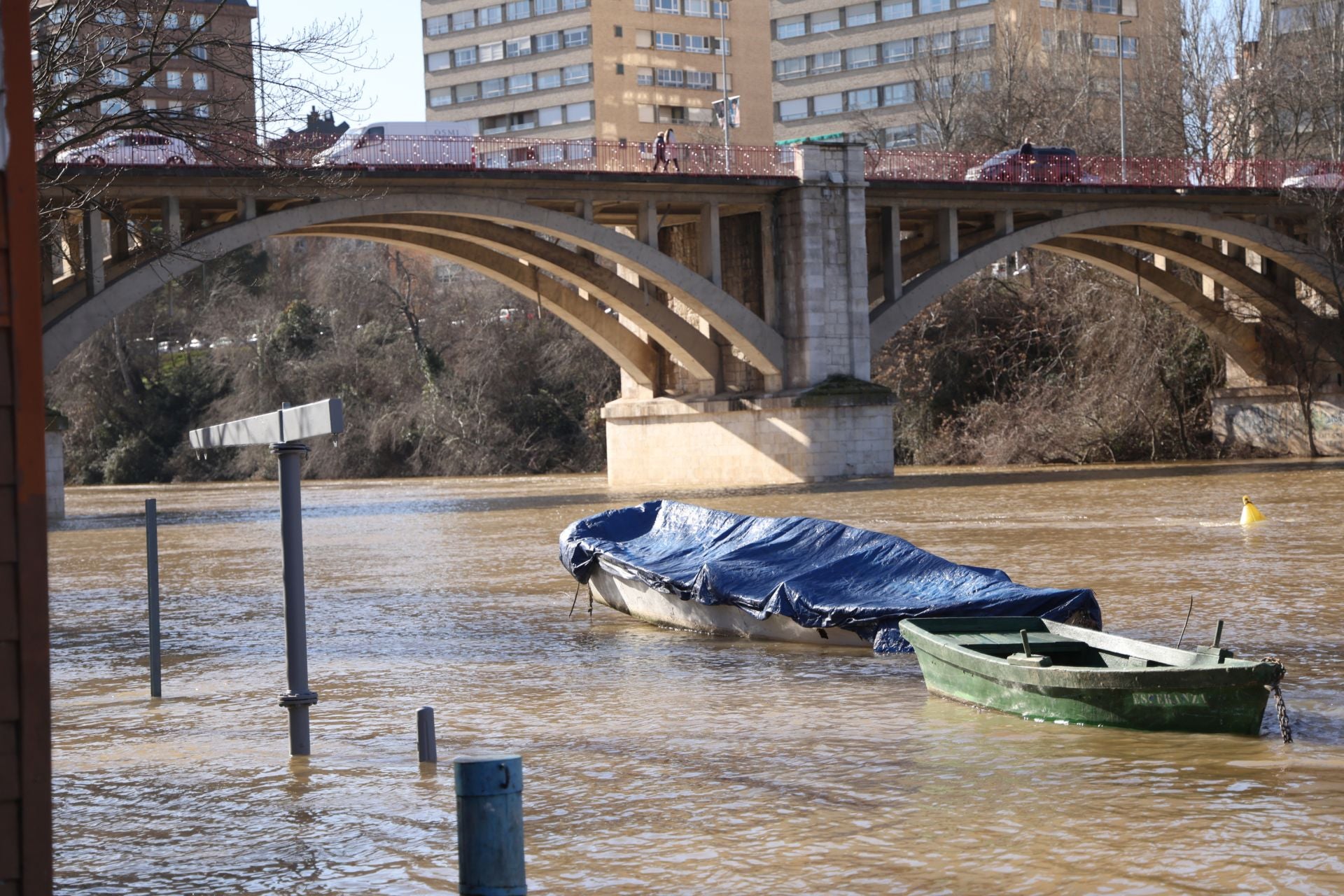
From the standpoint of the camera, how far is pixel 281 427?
7.79 m

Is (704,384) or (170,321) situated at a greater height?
→ (170,321)

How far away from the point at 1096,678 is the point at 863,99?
85.3 m

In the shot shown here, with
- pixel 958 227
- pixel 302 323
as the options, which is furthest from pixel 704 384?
pixel 302 323

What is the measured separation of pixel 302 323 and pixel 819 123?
118ft

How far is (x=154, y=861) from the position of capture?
667cm

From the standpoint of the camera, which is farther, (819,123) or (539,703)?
(819,123)

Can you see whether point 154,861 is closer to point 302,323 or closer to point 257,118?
point 257,118

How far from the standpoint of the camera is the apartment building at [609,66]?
90188 mm

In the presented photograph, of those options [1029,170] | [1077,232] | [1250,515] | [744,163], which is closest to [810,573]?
[1250,515]

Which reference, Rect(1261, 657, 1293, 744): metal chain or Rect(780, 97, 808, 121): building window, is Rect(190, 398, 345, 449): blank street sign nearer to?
Rect(1261, 657, 1293, 744): metal chain

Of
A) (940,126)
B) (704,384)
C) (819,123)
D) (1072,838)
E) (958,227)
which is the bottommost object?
(1072,838)

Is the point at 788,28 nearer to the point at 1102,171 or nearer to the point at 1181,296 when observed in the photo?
the point at 1181,296

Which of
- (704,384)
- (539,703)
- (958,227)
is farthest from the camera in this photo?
(958,227)

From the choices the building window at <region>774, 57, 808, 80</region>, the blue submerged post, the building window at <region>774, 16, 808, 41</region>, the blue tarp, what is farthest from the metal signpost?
the building window at <region>774, 16, 808, 41</region>
